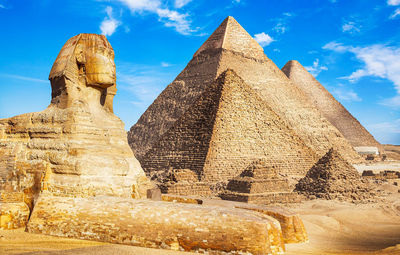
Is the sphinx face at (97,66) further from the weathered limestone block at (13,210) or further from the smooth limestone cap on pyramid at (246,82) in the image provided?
the smooth limestone cap on pyramid at (246,82)

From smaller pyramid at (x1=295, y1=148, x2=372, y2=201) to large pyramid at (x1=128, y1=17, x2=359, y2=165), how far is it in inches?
1109

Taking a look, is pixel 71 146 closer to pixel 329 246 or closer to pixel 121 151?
pixel 121 151

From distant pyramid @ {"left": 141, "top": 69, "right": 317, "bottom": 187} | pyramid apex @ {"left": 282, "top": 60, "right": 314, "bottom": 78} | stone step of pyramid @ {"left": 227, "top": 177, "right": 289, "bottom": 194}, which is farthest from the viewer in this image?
pyramid apex @ {"left": 282, "top": 60, "right": 314, "bottom": 78}

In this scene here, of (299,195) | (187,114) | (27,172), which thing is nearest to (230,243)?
(27,172)

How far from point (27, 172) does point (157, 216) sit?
2.01 metres

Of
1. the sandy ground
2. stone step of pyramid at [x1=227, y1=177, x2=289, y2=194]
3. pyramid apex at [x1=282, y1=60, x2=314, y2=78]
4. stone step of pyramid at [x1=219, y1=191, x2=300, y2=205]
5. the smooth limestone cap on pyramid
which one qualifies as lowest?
the sandy ground

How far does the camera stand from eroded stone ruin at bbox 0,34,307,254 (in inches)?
177

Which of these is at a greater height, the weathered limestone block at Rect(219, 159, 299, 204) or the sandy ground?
the weathered limestone block at Rect(219, 159, 299, 204)

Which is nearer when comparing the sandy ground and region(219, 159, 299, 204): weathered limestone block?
the sandy ground

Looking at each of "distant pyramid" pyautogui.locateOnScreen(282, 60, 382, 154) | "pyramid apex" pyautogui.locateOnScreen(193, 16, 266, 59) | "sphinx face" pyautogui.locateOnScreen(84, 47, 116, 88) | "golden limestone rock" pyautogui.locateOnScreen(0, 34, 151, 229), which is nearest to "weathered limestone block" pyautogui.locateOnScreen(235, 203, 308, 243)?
"golden limestone rock" pyautogui.locateOnScreen(0, 34, 151, 229)

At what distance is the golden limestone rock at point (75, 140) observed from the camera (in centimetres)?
546

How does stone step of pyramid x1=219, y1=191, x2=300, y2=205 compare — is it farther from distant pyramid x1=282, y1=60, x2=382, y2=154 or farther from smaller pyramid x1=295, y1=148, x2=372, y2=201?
distant pyramid x1=282, y1=60, x2=382, y2=154

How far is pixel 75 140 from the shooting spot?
18.6 feet

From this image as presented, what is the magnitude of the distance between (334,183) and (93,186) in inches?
471
